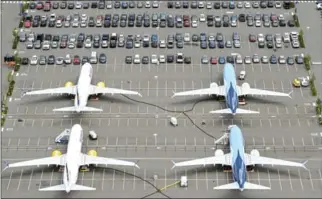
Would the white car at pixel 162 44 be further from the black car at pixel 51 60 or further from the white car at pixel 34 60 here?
the white car at pixel 34 60

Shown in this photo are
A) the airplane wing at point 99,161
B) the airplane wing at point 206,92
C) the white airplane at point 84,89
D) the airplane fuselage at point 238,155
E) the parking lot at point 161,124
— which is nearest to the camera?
the airplane fuselage at point 238,155

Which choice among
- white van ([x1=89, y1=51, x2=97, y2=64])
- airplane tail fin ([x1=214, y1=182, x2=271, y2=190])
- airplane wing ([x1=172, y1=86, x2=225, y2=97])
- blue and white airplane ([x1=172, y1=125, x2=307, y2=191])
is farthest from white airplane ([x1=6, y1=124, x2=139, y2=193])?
white van ([x1=89, y1=51, x2=97, y2=64])

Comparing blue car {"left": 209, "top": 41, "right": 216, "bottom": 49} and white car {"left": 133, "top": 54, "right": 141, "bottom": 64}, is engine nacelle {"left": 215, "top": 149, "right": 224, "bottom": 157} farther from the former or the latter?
blue car {"left": 209, "top": 41, "right": 216, "bottom": 49}

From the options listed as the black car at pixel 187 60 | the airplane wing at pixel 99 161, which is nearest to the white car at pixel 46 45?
the black car at pixel 187 60

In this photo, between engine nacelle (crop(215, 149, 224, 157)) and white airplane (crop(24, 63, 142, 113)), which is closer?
engine nacelle (crop(215, 149, 224, 157))

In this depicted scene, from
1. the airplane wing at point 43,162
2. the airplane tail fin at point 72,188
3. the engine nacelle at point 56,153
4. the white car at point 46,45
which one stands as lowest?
the airplane tail fin at point 72,188

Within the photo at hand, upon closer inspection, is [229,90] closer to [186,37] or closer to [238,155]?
[238,155]

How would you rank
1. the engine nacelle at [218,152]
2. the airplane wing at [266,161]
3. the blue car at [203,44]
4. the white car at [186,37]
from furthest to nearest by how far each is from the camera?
the white car at [186,37] → the blue car at [203,44] → the engine nacelle at [218,152] → the airplane wing at [266,161]
